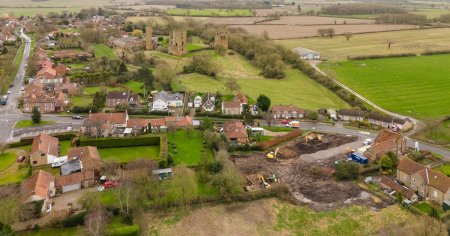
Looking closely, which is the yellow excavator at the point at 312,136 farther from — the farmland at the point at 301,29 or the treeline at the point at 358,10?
the treeline at the point at 358,10

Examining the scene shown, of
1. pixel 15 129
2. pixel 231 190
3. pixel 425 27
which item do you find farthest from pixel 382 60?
pixel 15 129

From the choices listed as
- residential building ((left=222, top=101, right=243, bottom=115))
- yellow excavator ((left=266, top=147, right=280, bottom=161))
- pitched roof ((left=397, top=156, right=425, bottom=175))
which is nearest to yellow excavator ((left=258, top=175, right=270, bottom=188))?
yellow excavator ((left=266, top=147, right=280, bottom=161))

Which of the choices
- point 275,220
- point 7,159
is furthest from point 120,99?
point 275,220

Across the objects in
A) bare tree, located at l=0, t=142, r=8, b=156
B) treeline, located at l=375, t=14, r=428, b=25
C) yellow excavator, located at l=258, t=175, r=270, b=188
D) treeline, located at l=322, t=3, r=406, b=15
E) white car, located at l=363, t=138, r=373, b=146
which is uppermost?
treeline, located at l=322, t=3, r=406, b=15

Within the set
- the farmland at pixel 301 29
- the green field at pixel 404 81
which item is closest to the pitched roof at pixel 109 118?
the green field at pixel 404 81

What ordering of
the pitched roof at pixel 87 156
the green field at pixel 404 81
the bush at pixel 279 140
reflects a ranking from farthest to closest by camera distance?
the green field at pixel 404 81, the bush at pixel 279 140, the pitched roof at pixel 87 156

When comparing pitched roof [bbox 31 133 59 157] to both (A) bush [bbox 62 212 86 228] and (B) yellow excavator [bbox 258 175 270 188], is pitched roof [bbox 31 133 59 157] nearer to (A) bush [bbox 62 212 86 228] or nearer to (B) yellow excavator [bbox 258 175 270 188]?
(A) bush [bbox 62 212 86 228]

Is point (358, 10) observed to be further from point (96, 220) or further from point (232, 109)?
point (96, 220)

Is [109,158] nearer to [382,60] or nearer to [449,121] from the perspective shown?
[449,121]
